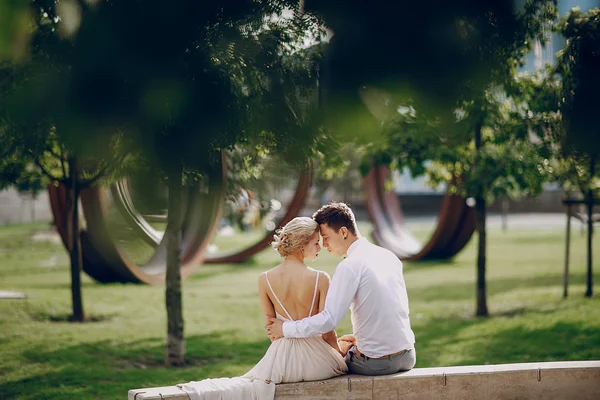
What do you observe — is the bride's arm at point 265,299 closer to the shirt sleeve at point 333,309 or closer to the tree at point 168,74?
the shirt sleeve at point 333,309

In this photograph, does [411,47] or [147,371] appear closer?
[411,47]

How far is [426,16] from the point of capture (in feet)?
5.78

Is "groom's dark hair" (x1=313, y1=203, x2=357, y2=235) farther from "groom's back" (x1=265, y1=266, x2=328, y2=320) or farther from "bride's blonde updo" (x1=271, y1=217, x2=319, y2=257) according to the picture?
"groom's back" (x1=265, y1=266, x2=328, y2=320)

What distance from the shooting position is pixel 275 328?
4266mm

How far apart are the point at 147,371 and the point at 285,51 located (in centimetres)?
389

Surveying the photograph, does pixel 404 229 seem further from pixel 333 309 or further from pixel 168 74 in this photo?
pixel 168 74

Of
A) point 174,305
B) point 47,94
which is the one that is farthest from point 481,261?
point 47,94

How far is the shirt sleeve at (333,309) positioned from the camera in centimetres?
410

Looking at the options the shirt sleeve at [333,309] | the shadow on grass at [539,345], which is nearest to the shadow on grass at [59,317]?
the shadow on grass at [539,345]

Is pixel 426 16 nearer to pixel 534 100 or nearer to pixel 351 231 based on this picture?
pixel 351 231

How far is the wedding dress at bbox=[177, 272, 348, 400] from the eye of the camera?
399 centimetres

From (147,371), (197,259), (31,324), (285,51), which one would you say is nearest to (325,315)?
(285,51)

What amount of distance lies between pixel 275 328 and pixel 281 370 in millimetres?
253

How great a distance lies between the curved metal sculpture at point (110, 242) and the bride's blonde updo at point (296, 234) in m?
5.03
